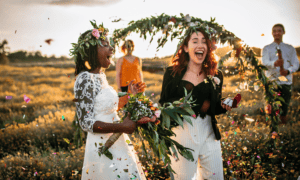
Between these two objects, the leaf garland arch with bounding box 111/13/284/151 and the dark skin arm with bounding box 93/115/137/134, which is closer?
the dark skin arm with bounding box 93/115/137/134

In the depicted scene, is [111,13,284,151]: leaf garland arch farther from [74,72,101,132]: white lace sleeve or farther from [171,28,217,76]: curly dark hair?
[74,72,101,132]: white lace sleeve

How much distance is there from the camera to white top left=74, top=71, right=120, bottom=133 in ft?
7.23

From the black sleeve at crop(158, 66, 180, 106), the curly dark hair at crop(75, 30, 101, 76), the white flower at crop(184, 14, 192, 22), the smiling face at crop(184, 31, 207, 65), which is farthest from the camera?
the white flower at crop(184, 14, 192, 22)

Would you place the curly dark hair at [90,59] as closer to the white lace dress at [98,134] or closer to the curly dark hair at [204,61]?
the white lace dress at [98,134]

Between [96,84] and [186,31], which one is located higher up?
[186,31]

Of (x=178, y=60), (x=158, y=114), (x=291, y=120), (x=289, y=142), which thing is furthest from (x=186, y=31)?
(x=291, y=120)

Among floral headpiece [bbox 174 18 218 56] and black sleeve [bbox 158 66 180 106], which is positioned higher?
floral headpiece [bbox 174 18 218 56]

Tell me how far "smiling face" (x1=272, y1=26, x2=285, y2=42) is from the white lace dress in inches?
190

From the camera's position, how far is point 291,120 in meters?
Result: 6.91

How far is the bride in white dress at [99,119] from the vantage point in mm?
2209

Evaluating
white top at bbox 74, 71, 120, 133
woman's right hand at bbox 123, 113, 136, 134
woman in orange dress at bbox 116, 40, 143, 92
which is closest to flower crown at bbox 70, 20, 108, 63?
white top at bbox 74, 71, 120, 133

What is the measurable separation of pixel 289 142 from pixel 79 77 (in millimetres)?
5302

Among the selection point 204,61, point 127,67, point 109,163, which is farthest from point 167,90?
point 127,67

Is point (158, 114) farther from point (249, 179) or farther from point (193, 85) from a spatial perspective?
point (249, 179)
